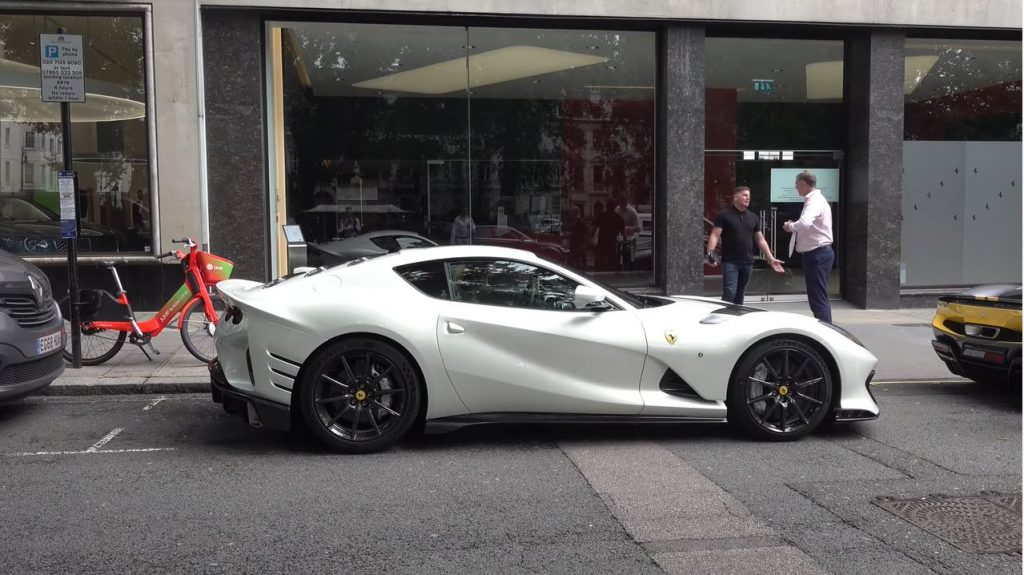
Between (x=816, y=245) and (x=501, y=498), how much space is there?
6055 mm

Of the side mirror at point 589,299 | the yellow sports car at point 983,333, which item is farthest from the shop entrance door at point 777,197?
the side mirror at point 589,299

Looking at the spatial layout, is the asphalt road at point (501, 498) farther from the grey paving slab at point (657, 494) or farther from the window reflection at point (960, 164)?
the window reflection at point (960, 164)

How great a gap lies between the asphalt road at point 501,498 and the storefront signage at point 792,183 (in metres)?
7.51

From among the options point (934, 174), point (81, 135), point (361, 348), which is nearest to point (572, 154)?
point (934, 174)

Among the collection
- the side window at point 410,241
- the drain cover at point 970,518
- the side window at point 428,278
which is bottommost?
the drain cover at point 970,518

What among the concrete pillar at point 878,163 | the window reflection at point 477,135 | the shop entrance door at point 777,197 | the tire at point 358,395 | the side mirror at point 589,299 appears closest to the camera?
the tire at point 358,395

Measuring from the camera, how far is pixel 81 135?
11758mm

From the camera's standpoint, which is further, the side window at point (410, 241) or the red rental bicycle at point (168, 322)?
the side window at point (410, 241)

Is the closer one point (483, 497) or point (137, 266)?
point (483, 497)

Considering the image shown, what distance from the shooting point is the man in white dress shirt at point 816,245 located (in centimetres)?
935

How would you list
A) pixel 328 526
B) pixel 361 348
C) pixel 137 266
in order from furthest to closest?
1. pixel 137 266
2. pixel 361 348
3. pixel 328 526

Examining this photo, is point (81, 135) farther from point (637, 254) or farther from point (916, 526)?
point (916, 526)

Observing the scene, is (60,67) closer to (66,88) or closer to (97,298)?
(66,88)

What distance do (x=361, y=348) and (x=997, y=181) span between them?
12.8 meters
